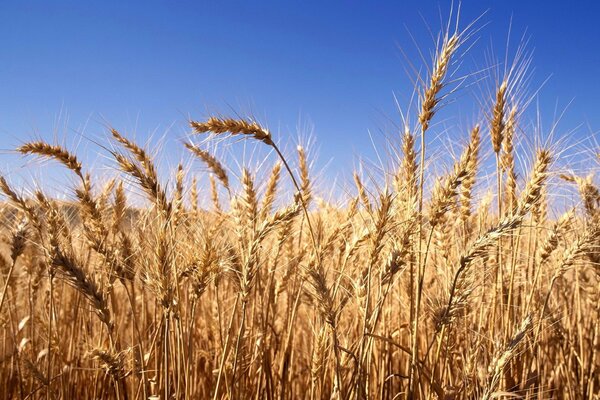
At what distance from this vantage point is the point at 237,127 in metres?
1.98

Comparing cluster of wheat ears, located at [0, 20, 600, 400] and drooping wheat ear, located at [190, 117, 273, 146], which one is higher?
drooping wheat ear, located at [190, 117, 273, 146]

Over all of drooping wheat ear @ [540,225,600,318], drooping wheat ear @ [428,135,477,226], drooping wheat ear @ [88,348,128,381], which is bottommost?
drooping wheat ear @ [88,348,128,381]

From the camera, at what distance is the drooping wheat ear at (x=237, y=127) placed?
6.41 ft

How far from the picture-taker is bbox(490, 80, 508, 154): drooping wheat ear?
2.40 m

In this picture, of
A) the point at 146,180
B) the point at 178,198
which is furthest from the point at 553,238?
the point at 146,180

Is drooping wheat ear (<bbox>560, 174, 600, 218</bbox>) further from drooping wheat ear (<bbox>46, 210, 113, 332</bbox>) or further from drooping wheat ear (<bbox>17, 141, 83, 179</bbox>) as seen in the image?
drooping wheat ear (<bbox>17, 141, 83, 179</bbox>)

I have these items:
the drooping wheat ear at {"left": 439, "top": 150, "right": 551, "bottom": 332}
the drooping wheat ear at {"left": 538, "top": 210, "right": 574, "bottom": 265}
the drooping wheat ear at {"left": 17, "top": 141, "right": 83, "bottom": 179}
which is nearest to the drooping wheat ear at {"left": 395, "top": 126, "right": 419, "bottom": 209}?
the drooping wheat ear at {"left": 439, "top": 150, "right": 551, "bottom": 332}

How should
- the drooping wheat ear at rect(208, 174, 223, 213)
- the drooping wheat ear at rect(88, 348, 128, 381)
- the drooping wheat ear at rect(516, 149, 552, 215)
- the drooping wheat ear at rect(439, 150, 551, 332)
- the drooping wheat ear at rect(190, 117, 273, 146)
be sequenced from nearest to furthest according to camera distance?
1. the drooping wheat ear at rect(439, 150, 551, 332)
2. the drooping wheat ear at rect(88, 348, 128, 381)
3. the drooping wheat ear at rect(516, 149, 552, 215)
4. the drooping wheat ear at rect(190, 117, 273, 146)
5. the drooping wheat ear at rect(208, 174, 223, 213)

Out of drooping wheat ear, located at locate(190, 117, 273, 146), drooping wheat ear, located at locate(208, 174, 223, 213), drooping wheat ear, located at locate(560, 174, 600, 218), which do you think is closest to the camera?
drooping wheat ear, located at locate(190, 117, 273, 146)

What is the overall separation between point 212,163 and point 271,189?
1.67ft

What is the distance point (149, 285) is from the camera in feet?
5.67

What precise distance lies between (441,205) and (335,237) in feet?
2.38

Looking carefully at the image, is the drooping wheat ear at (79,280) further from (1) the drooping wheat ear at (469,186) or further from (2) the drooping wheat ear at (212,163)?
(1) the drooping wheat ear at (469,186)

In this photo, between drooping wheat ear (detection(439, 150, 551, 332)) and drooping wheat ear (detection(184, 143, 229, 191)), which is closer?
drooping wheat ear (detection(439, 150, 551, 332))
